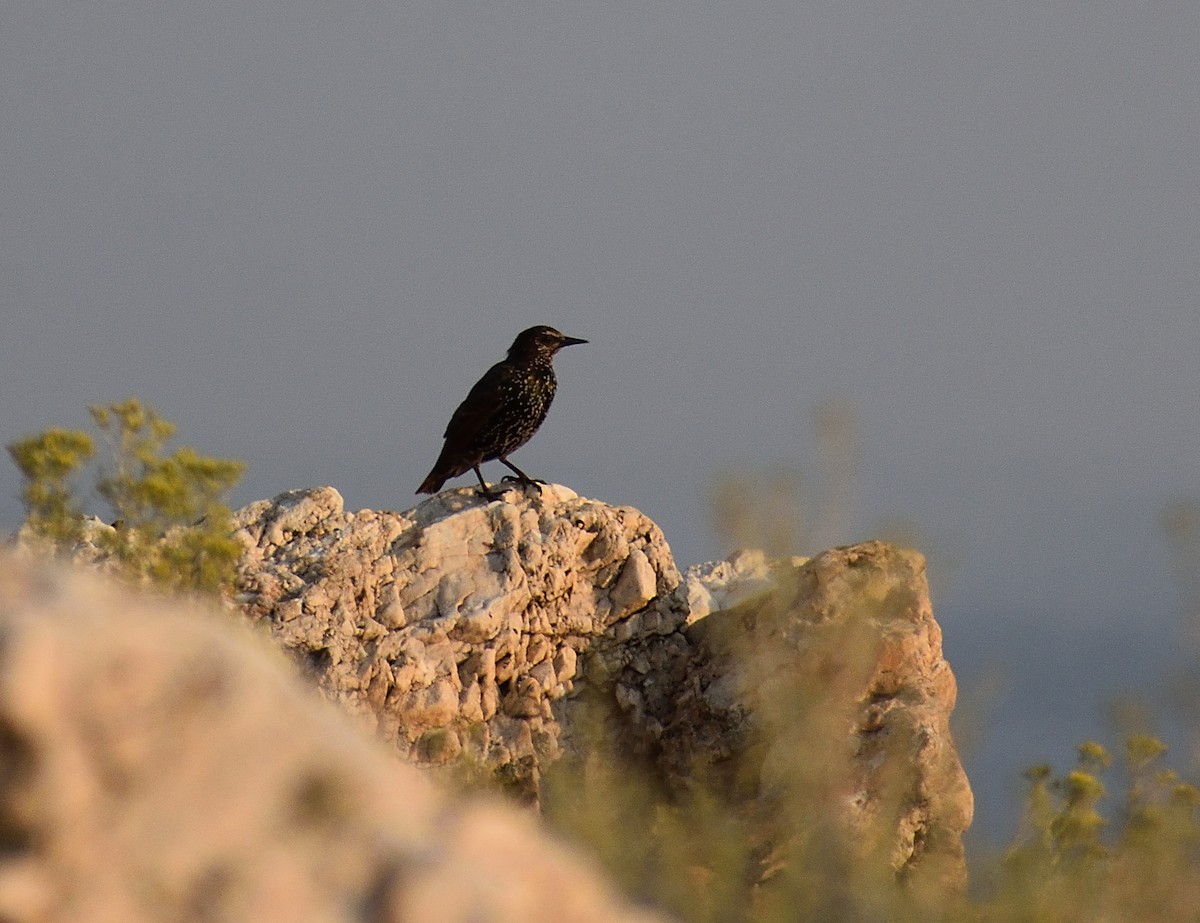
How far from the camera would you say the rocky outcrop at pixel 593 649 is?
334 inches

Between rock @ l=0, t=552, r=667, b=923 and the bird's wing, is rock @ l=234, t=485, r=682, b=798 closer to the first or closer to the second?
the bird's wing

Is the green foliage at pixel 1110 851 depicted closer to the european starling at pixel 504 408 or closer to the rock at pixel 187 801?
the rock at pixel 187 801

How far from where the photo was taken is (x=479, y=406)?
415 inches

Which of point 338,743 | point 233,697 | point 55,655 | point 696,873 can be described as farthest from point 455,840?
point 696,873

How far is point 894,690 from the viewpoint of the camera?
902 cm

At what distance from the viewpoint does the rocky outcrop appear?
848cm

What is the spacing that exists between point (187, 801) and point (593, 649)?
745 cm

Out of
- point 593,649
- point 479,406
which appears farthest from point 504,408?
point 593,649

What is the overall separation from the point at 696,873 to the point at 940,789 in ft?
7.50

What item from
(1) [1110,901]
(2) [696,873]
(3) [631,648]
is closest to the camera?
(1) [1110,901]

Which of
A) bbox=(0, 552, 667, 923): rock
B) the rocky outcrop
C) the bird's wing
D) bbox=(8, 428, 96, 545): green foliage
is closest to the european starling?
the bird's wing

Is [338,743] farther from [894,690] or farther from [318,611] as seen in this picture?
[894,690]

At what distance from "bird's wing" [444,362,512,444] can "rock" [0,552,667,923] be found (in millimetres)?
8490

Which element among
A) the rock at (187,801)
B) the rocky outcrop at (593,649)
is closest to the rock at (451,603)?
the rocky outcrop at (593,649)
